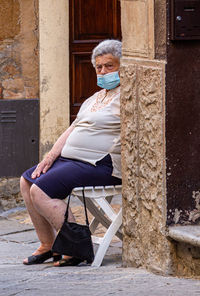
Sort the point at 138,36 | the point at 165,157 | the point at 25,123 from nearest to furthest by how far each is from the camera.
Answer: the point at 165,157, the point at 138,36, the point at 25,123

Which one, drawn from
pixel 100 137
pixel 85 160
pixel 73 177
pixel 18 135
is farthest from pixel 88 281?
pixel 18 135

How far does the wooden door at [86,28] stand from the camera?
25.7ft

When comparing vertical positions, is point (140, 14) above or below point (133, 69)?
above

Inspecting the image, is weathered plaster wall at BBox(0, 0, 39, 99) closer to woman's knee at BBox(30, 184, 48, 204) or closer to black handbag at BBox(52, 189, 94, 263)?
woman's knee at BBox(30, 184, 48, 204)

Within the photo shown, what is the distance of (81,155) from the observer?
535 cm

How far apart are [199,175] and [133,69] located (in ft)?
2.66

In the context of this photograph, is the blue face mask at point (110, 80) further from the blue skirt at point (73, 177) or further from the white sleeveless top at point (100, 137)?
the blue skirt at point (73, 177)

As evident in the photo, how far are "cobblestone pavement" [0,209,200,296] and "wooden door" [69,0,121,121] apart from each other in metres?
2.47

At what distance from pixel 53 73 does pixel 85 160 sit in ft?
8.56

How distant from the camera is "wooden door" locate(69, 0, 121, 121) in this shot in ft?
25.7

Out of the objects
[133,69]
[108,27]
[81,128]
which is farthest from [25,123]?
[133,69]

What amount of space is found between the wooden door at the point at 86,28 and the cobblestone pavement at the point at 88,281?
2472mm

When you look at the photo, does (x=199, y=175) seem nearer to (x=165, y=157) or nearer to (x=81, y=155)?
(x=165, y=157)

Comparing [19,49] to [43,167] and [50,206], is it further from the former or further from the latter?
[50,206]
